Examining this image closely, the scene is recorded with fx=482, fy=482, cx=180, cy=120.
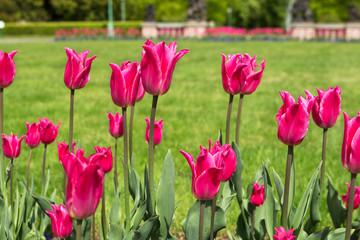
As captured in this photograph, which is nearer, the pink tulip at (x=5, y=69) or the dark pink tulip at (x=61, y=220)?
the dark pink tulip at (x=61, y=220)

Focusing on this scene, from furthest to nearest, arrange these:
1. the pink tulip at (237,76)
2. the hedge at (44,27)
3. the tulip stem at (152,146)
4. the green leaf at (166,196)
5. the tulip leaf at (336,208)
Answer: the hedge at (44,27) < the tulip leaf at (336,208) < the pink tulip at (237,76) < the green leaf at (166,196) < the tulip stem at (152,146)

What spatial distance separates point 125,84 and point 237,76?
19.4 inches

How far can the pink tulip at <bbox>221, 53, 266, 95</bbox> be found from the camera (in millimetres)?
1917

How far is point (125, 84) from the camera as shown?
1.66 m

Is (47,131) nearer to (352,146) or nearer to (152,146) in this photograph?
(152,146)

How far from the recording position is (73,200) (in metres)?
1.28

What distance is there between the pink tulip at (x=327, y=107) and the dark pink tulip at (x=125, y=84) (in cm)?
67

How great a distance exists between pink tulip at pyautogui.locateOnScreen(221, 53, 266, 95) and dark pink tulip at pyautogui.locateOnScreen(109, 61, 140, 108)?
39 cm

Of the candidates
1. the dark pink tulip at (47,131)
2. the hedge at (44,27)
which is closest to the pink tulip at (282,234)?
the dark pink tulip at (47,131)

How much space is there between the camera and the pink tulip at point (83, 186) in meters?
1.24

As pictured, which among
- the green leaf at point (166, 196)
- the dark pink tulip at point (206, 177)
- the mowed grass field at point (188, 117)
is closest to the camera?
the dark pink tulip at point (206, 177)

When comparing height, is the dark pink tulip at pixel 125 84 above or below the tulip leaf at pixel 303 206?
above

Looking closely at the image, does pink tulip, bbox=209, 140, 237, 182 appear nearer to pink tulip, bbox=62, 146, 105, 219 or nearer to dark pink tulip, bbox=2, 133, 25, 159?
pink tulip, bbox=62, 146, 105, 219

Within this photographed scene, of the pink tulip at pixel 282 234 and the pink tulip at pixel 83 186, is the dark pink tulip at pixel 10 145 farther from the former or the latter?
the pink tulip at pixel 282 234
